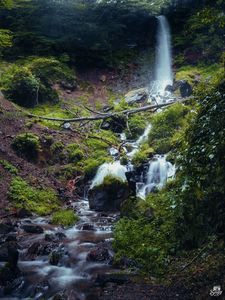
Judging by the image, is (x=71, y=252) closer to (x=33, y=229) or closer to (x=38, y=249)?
(x=38, y=249)

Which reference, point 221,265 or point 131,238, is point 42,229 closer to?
point 131,238

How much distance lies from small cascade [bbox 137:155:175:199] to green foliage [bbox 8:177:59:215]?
3634 millimetres

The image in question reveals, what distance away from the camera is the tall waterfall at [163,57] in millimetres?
30531

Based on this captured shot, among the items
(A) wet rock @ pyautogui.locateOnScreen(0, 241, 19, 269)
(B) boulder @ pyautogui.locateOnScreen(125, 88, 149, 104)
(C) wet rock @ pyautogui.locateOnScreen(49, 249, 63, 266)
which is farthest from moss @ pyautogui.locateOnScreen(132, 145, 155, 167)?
(B) boulder @ pyautogui.locateOnScreen(125, 88, 149, 104)

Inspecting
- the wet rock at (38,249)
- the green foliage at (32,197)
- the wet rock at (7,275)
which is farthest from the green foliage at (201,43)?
the wet rock at (7,275)

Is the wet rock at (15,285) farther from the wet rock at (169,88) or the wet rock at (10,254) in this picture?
the wet rock at (169,88)

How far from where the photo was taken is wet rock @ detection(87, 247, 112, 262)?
9836mm

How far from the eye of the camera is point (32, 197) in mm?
15562

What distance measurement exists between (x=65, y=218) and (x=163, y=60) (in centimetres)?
2290

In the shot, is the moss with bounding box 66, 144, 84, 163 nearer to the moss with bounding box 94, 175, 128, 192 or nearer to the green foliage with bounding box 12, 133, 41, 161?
the green foliage with bounding box 12, 133, 41, 161

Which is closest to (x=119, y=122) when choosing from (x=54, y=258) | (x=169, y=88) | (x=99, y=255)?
(x=169, y=88)

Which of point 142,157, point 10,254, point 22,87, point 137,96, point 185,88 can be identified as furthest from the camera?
point 137,96

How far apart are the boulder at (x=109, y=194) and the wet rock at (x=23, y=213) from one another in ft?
7.86

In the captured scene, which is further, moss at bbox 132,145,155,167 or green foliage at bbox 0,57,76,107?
green foliage at bbox 0,57,76,107
